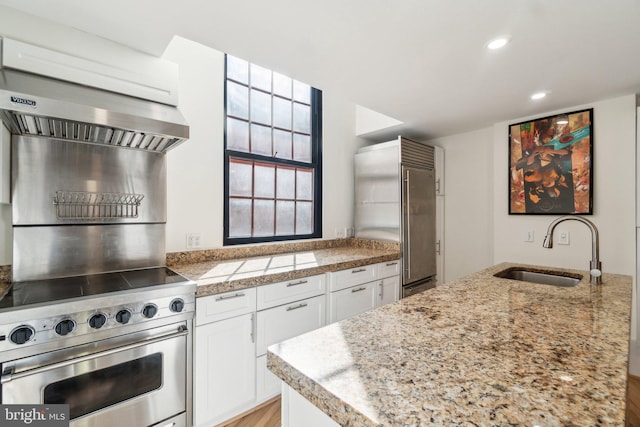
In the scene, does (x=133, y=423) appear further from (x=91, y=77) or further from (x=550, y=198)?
(x=550, y=198)

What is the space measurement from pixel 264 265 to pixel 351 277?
30.0 inches

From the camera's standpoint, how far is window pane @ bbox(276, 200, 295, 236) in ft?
9.36

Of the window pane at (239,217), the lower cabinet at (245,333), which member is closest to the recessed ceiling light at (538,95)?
the lower cabinet at (245,333)

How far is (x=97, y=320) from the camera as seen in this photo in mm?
1267

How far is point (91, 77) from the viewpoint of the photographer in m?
1.51

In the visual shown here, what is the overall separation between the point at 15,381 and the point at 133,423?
1.78ft

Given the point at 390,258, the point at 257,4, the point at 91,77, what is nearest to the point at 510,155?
the point at 390,258

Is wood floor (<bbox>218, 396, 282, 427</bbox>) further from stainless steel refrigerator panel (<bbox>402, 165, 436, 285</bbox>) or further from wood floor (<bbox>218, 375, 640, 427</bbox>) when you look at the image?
stainless steel refrigerator panel (<bbox>402, 165, 436, 285</bbox>)

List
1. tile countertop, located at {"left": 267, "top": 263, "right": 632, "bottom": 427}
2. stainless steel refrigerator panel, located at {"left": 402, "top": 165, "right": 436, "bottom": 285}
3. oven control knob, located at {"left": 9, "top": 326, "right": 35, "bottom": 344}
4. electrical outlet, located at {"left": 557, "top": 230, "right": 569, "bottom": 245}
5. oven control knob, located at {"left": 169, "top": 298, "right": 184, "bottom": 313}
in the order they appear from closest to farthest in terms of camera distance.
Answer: tile countertop, located at {"left": 267, "top": 263, "right": 632, "bottom": 427}, oven control knob, located at {"left": 9, "top": 326, "right": 35, "bottom": 344}, oven control knob, located at {"left": 169, "top": 298, "right": 184, "bottom": 313}, electrical outlet, located at {"left": 557, "top": 230, "right": 569, "bottom": 245}, stainless steel refrigerator panel, located at {"left": 402, "top": 165, "right": 436, "bottom": 285}

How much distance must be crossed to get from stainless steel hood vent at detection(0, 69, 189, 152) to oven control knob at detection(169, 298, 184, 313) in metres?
0.90

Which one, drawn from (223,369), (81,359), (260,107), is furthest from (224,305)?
(260,107)

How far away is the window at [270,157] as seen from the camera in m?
2.52

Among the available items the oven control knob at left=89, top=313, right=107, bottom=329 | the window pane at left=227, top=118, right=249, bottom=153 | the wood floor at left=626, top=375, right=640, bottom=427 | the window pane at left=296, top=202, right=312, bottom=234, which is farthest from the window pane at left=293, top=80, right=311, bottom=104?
the wood floor at left=626, top=375, right=640, bottom=427

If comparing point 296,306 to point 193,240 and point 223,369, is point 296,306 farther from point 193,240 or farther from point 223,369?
point 193,240
